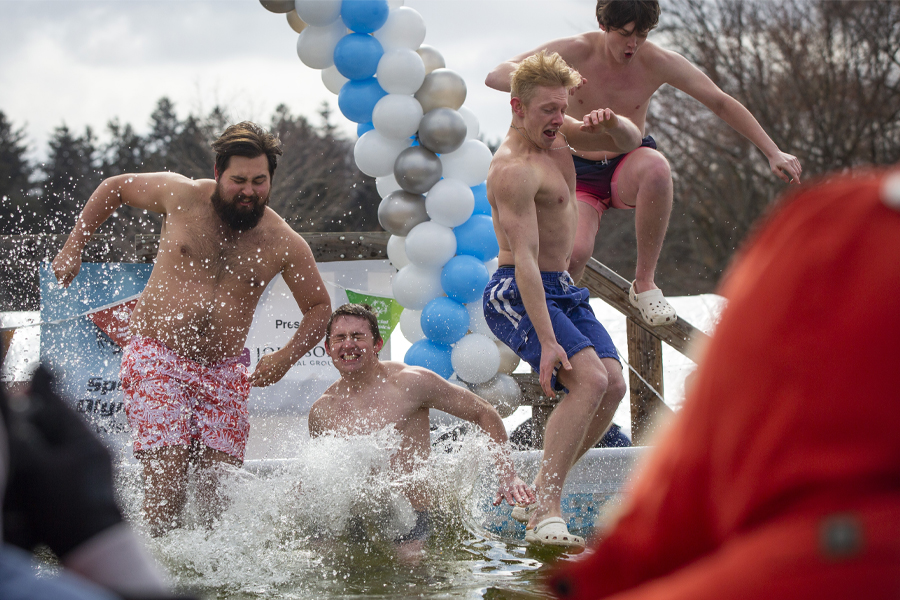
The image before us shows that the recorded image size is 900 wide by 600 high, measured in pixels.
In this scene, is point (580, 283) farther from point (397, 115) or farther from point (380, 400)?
point (380, 400)

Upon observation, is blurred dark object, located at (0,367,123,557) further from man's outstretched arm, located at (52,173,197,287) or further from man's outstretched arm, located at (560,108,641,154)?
man's outstretched arm, located at (52,173,197,287)

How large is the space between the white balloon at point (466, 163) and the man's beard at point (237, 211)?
165cm

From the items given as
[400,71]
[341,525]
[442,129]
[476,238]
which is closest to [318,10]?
[400,71]

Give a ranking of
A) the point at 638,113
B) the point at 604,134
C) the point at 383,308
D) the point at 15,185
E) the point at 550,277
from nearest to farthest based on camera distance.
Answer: the point at 550,277 → the point at 604,134 → the point at 638,113 → the point at 383,308 → the point at 15,185

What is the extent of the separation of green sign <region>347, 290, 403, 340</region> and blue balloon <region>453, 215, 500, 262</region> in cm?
89

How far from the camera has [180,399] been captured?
376 cm

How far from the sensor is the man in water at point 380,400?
3.99 metres

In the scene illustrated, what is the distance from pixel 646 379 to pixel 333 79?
311cm

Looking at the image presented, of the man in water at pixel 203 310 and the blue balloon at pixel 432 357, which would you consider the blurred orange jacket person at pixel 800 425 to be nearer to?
the man in water at pixel 203 310

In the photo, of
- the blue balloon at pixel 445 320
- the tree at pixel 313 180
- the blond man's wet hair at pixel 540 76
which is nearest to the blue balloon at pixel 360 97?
the blue balloon at pixel 445 320

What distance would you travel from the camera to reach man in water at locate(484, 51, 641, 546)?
331 cm

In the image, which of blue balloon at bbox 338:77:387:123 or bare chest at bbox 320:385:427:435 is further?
blue balloon at bbox 338:77:387:123

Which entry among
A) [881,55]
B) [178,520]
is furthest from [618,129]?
[881,55]

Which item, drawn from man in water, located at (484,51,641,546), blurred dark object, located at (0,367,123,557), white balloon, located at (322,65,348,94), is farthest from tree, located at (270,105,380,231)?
blurred dark object, located at (0,367,123,557)
